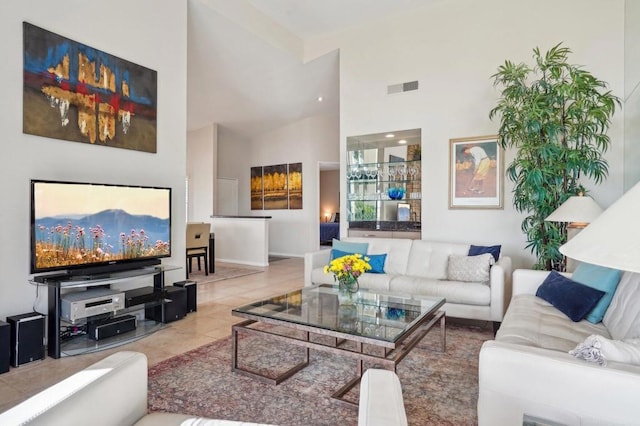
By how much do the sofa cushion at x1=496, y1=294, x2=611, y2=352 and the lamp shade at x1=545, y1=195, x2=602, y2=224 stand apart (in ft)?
2.80

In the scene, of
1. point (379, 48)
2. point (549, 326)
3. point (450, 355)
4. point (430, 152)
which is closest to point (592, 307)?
point (549, 326)

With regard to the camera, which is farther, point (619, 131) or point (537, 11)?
point (537, 11)

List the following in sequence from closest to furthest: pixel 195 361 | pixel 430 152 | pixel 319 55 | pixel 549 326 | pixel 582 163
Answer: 1. pixel 549 326
2. pixel 195 361
3. pixel 582 163
4. pixel 430 152
5. pixel 319 55

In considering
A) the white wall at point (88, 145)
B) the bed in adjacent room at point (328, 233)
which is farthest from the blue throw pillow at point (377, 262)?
the bed in adjacent room at point (328, 233)

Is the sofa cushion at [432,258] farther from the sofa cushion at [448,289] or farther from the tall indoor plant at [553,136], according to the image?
the tall indoor plant at [553,136]

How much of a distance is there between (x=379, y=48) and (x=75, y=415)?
236 inches

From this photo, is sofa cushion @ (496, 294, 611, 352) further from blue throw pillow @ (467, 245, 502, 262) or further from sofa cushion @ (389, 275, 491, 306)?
blue throw pillow @ (467, 245, 502, 262)

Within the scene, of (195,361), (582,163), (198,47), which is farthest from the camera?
(198,47)

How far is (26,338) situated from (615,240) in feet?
11.9

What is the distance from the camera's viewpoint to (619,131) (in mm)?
4223

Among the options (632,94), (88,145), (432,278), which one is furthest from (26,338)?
(632,94)

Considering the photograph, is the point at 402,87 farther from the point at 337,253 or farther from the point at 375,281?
the point at 375,281

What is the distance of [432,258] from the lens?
4.23m

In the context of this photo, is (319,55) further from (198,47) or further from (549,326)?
(549,326)
